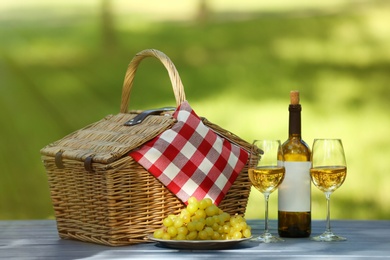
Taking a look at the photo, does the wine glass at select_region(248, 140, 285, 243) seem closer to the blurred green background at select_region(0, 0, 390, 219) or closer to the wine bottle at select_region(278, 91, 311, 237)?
the wine bottle at select_region(278, 91, 311, 237)

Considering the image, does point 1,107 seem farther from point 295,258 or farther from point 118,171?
point 295,258

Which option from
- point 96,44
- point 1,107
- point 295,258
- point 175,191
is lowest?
point 295,258

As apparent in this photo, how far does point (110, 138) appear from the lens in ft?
7.32

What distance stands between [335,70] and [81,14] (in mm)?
1302

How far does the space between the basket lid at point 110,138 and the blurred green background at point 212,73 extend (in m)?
1.81

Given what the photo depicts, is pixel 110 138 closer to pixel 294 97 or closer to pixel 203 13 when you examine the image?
pixel 294 97

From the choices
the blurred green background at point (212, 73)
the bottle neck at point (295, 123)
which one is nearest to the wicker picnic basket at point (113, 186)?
the bottle neck at point (295, 123)

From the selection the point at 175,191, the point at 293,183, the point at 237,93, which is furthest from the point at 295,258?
the point at 237,93

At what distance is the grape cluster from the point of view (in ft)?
6.41

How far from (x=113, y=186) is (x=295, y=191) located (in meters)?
0.44

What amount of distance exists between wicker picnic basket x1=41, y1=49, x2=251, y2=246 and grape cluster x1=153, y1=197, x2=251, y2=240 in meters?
0.13

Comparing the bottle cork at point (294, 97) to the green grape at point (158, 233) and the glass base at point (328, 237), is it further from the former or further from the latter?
the green grape at point (158, 233)

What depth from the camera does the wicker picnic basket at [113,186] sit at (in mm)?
2084

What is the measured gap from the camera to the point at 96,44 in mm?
4262
